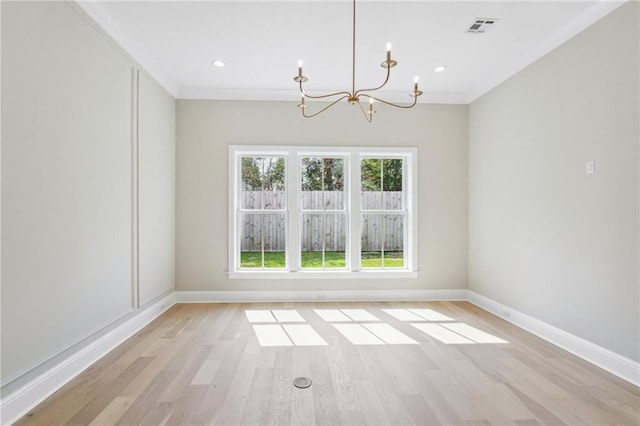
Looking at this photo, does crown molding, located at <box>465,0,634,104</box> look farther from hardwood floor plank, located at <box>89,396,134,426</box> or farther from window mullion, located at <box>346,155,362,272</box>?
hardwood floor plank, located at <box>89,396,134,426</box>

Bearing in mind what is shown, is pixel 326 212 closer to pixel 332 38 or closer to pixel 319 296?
pixel 319 296

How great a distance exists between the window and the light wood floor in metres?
1.39

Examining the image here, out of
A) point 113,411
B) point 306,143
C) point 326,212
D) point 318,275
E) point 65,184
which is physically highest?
point 306,143

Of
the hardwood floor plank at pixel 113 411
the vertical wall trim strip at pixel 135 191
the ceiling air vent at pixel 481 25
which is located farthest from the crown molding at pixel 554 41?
the hardwood floor plank at pixel 113 411

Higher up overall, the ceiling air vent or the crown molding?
the ceiling air vent

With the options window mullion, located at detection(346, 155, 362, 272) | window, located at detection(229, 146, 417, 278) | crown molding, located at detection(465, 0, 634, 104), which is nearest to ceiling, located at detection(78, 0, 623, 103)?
crown molding, located at detection(465, 0, 634, 104)

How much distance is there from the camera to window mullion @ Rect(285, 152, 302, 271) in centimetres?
448

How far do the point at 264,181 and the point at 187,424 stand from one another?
10.4ft

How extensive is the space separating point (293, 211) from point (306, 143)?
0.94 metres

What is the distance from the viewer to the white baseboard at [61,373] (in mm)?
1883

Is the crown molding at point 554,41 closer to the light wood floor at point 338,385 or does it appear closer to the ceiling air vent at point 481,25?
the ceiling air vent at point 481,25

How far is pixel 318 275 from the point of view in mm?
4477

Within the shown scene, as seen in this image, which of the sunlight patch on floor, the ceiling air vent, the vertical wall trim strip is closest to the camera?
the ceiling air vent

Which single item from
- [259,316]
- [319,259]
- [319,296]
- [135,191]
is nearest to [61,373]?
[135,191]
